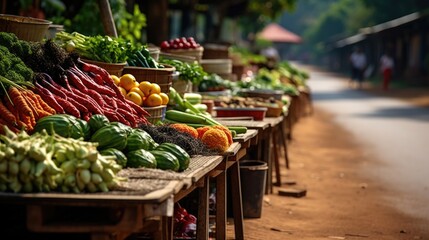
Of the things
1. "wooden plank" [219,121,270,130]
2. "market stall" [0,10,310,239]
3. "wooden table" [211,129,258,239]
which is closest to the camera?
"market stall" [0,10,310,239]

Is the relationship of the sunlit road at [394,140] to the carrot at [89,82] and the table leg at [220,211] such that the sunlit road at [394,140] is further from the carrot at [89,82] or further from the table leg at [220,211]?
the carrot at [89,82]

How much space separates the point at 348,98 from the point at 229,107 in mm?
26385

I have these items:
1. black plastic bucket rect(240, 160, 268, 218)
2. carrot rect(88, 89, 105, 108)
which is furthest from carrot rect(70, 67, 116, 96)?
black plastic bucket rect(240, 160, 268, 218)

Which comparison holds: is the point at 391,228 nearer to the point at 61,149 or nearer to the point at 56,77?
the point at 56,77

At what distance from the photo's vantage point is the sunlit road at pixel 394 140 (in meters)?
11.6

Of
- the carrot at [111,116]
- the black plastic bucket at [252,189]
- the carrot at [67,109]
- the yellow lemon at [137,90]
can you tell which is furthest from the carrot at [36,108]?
the black plastic bucket at [252,189]

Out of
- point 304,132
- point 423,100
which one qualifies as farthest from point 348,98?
point 304,132

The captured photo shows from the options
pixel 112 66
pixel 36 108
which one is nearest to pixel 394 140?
pixel 112 66

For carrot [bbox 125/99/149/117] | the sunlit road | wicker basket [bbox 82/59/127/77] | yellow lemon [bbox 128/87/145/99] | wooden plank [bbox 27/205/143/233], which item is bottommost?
the sunlit road

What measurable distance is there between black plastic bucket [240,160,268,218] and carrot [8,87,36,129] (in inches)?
153

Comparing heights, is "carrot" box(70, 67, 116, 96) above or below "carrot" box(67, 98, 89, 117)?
above

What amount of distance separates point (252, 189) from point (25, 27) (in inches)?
120

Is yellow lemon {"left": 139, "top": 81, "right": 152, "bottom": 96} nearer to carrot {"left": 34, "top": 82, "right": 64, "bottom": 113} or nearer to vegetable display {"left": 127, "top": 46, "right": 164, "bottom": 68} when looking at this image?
vegetable display {"left": 127, "top": 46, "right": 164, "bottom": 68}

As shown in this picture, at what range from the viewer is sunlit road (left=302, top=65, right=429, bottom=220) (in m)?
11.6
